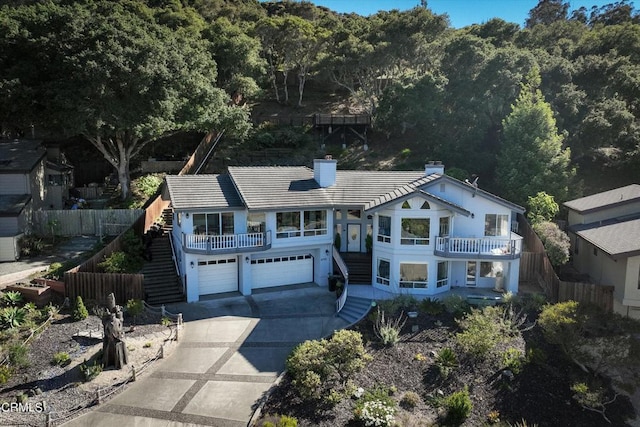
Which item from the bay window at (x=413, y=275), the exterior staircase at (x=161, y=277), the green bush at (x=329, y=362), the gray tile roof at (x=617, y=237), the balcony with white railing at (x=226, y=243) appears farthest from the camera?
the bay window at (x=413, y=275)

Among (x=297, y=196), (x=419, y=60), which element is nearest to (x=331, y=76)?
(x=419, y=60)

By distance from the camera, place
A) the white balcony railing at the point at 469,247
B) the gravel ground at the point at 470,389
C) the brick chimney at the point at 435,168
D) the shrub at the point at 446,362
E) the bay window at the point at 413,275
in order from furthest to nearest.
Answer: the brick chimney at the point at 435,168, the bay window at the point at 413,275, the white balcony railing at the point at 469,247, the shrub at the point at 446,362, the gravel ground at the point at 470,389

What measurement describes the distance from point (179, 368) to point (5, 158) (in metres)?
22.7

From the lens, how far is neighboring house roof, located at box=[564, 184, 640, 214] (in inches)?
1048

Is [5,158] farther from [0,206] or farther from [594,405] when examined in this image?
[594,405]

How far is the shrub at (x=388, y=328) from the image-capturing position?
19.1 meters

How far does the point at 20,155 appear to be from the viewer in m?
31.1

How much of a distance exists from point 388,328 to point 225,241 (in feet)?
32.4

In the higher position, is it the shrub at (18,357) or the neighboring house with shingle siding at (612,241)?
the neighboring house with shingle siding at (612,241)

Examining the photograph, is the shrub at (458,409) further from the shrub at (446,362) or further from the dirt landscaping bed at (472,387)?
the shrub at (446,362)

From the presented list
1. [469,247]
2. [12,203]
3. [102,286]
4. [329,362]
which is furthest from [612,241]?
[12,203]

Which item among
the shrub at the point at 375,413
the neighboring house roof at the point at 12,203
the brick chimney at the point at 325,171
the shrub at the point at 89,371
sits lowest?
the shrub at the point at 375,413

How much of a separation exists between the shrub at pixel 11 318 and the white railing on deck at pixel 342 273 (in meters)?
14.7

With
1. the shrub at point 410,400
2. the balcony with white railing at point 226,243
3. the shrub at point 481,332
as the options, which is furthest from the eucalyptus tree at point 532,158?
the shrub at point 410,400
